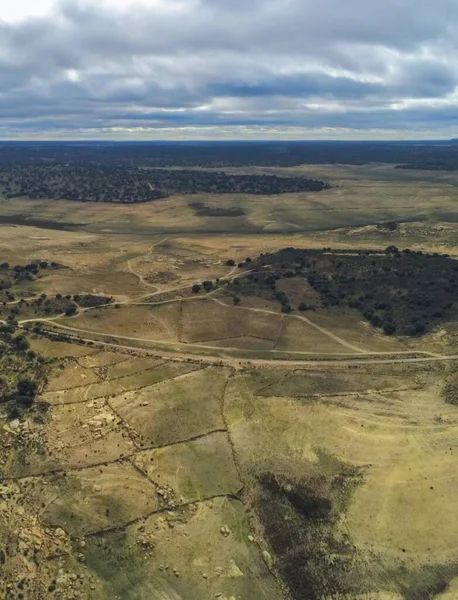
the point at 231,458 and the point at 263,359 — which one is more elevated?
the point at 263,359

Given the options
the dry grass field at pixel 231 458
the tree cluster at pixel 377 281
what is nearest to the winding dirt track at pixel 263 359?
the dry grass field at pixel 231 458

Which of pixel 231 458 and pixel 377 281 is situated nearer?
pixel 231 458

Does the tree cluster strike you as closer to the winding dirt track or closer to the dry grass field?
the dry grass field

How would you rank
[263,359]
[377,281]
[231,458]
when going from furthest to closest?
[377,281] → [263,359] → [231,458]

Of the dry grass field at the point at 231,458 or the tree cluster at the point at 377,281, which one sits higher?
the tree cluster at the point at 377,281

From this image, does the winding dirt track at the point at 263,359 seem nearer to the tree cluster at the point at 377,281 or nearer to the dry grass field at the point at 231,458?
the dry grass field at the point at 231,458

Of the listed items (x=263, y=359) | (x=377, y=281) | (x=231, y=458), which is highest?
(x=377, y=281)

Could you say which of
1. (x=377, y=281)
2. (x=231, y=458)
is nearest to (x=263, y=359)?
(x=231, y=458)

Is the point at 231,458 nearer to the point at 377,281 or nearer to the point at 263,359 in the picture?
the point at 263,359

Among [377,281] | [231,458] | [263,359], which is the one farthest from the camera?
[377,281]
